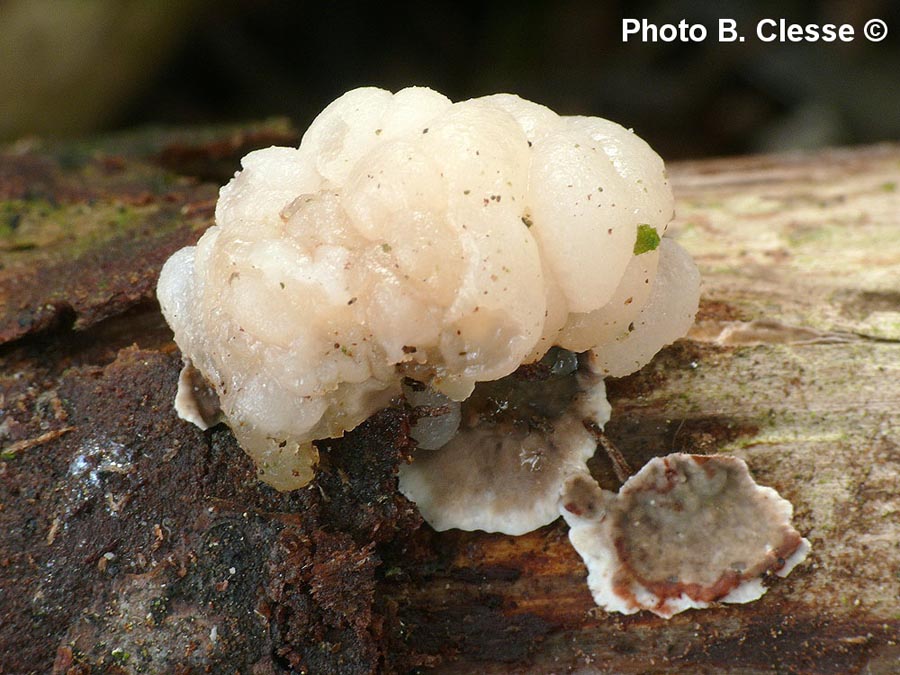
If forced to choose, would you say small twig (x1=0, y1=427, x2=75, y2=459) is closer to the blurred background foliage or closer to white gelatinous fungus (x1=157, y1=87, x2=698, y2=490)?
white gelatinous fungus (x1=157, y1=87, x2=698, y2=490)

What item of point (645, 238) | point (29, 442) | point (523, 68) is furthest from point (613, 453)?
point (523, 68)

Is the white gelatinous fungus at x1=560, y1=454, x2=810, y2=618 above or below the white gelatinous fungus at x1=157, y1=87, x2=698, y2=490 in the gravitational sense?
below

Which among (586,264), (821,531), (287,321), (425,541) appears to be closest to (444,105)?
(586,264)

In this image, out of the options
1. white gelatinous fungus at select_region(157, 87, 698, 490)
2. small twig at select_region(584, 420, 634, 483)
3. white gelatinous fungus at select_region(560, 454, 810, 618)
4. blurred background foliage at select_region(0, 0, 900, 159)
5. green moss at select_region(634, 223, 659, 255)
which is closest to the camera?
white gelatinous fungus at select_region(157, 87, 698, 490)

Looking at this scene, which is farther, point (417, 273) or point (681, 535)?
point (681, 535)

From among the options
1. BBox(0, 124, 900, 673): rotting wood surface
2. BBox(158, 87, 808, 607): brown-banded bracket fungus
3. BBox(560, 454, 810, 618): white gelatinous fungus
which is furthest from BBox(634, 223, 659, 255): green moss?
BBox(560, 454, 810, 618): white gelatinous fungus

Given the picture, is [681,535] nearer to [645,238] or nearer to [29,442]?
[645,238]

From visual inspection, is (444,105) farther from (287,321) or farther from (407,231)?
(287,321)
